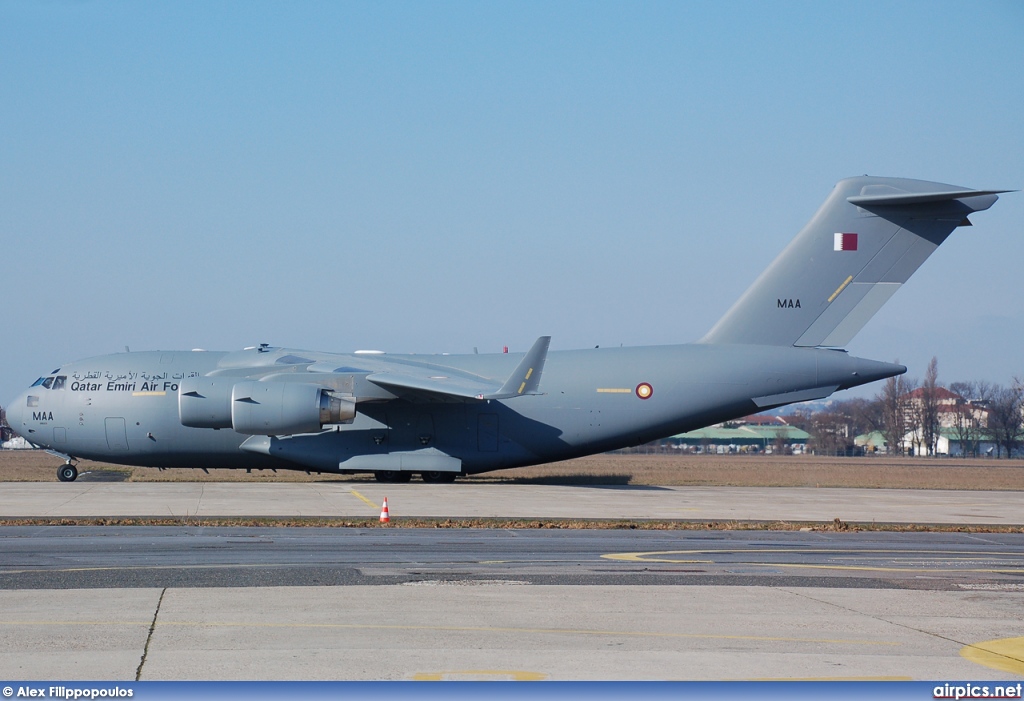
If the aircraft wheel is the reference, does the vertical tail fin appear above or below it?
above

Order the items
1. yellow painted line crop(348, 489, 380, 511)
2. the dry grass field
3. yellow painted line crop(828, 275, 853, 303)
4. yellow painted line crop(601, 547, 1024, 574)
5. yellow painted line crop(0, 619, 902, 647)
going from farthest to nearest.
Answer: the dry grass field → yellow painted line crop(828, 275, 853, 303) → yellow painted line crop(348, 489, 380, 511) → yellow painted line crop(601, 547, 1024, 574) → yellow painted line crop(0, 619, 902, 647)

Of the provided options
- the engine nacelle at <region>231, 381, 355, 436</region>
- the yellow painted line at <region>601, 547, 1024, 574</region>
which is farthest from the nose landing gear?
the yellow painted line at <region>601, 547, 1024, 574</region>

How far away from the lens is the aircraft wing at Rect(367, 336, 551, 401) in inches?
1028

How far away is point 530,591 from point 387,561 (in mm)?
2961

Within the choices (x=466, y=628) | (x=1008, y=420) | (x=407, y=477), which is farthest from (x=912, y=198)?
(x=1008, y=420)

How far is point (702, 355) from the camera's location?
2847cm

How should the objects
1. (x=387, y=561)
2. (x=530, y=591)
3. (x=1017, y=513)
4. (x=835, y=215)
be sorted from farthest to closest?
(x=835, y=215) < (x=1017, y=513) < (x=387, y=561) < (x=530, y=591)

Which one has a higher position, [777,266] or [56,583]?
[777,266]

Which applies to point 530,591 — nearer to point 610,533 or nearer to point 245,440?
point 610,533

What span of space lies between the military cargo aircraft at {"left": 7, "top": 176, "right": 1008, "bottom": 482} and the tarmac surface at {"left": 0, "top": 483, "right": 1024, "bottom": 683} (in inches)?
342

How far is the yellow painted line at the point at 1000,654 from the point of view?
7348 millimetres

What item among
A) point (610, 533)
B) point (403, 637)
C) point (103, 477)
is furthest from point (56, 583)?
point (103, 477)

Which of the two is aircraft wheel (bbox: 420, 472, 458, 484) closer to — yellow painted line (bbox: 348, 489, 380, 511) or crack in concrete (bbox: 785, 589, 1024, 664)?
yellow painted line (bbox: 348, 489, 380, 511)

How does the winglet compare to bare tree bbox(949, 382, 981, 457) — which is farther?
bare tree bbox(949, 382, 981, 457)
